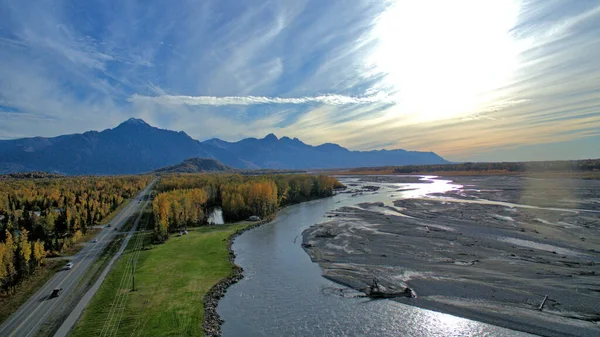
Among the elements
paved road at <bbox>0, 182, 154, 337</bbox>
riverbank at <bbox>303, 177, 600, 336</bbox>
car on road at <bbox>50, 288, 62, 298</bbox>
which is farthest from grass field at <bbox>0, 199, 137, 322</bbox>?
riverbank at <bbox>303, 177, 600, 336</bbox>

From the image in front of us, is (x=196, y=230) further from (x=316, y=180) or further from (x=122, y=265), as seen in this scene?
(x=316, y=180)

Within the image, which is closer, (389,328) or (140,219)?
(389,328)

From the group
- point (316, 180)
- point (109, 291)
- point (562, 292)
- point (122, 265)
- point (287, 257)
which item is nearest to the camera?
point (562, 292)

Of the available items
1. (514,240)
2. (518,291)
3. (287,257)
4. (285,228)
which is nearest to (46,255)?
(287,257)

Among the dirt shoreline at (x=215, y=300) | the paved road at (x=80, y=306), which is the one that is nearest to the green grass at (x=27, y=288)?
the paved road at (x=80, y=306)

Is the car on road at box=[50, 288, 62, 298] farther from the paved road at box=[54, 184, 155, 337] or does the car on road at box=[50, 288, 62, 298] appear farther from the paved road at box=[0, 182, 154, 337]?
the paved road at box=[54, 184, 155, 337]

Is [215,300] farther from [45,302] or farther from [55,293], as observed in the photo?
[55,293]

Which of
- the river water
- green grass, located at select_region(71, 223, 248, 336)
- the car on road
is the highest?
the car on road
